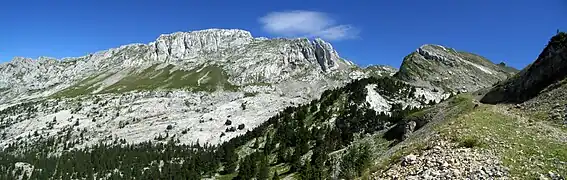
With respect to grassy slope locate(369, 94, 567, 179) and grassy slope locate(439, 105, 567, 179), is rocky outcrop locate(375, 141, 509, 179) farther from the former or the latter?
grassy slope locate(439, 105, 567, 179)

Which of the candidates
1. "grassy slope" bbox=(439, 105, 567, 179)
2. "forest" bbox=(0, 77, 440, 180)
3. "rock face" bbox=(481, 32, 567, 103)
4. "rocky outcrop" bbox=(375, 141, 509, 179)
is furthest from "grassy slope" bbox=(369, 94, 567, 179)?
"forest" bbox=(0, 77, 440, 180)

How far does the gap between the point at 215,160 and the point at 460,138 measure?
12288cm

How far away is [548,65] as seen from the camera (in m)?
55.6

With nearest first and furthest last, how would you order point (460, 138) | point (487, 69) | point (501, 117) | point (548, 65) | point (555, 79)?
1. point (460, 138)
2. point (501, 117)
3. point (555, 79)
4. point (548, 65)
5. point (487, 69)

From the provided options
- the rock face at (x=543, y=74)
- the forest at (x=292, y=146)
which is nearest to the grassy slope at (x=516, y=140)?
the rock face at (x=543, y=74)

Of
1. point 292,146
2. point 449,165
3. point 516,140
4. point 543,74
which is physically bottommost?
point 449,165

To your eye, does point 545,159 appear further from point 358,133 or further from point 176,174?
point 176,174

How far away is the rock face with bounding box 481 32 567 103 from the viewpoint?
5153cm

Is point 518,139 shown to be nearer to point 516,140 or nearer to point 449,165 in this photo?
point 516,140

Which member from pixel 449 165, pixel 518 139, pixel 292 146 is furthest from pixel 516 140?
pixel 292 146

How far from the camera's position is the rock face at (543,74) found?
2029 inches

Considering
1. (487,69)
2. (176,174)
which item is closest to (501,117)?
(176,174)

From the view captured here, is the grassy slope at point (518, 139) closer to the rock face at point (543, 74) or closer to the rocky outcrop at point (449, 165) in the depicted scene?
the rocky outcrop at point (449, 165)

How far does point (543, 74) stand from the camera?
5475 cm
